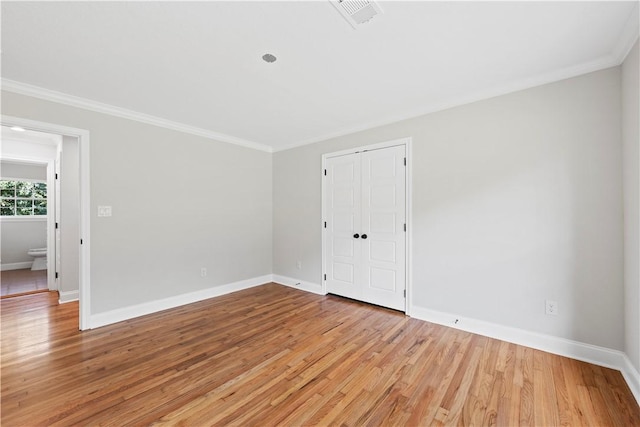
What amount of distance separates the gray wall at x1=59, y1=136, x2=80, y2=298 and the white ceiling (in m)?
1.48

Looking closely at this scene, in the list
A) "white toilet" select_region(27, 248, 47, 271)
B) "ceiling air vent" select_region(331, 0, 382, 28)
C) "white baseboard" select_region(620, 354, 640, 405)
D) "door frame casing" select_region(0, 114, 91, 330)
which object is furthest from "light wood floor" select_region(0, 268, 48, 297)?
"white baseboard" select_region(620, 354, 640, 405)

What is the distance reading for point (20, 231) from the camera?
6.13 meters

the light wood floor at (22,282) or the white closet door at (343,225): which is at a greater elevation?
the white closet door at (343,225)

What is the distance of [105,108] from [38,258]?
5384 mm

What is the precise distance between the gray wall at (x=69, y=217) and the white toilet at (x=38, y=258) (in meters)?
3.07

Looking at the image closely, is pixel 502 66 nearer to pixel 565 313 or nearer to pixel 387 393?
pixel 565 313

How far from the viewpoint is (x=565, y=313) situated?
2.35m

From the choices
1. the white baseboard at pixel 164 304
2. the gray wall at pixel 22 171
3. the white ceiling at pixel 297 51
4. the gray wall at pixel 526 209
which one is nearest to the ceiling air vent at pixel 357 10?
the white ceiling at pixel 297 51

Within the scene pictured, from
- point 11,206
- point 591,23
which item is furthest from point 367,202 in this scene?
point 11,206

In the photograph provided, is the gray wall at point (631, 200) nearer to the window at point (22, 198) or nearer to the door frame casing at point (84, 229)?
the door frame casing at point (84, 229)

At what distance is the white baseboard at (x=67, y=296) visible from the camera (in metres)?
3.78

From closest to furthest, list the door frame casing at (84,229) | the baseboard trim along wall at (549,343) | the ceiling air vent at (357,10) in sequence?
1. the ceiling air vent at (357,10)
2. the baseboard trim along wall at (549,343)
3. the door frame casing at (84,229)

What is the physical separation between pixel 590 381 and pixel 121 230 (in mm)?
4763

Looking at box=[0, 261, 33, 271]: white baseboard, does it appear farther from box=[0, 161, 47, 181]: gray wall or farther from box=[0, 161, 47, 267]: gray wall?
box=[0, 161, 47, 181]: gray wall
